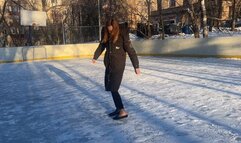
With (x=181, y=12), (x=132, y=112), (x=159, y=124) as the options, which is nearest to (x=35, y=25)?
(x=181, y=12)

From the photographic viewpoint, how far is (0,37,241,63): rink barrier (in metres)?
17.5

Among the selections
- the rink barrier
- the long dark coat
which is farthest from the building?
the long dark coat

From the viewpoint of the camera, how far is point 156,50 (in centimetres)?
2206

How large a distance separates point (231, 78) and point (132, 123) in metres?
5.37

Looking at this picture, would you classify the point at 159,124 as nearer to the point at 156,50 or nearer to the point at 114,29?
the point at 114,29

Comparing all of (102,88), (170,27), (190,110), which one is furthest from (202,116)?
(170,27)

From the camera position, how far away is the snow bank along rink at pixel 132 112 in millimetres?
4973

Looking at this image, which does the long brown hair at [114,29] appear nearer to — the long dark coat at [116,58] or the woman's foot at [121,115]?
the long dark coat at [116,58]

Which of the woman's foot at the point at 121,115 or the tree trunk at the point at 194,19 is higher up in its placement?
the tree trunk at the point at 194,19

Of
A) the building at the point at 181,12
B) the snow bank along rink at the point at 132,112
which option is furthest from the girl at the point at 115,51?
the building at the point at 181,12

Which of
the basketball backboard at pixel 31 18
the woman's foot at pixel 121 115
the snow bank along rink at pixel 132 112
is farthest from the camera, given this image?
the basketball backboard at pixel 31 18

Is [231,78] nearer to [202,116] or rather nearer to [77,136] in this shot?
[202,116]

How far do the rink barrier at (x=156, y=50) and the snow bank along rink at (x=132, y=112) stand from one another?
7590 mm

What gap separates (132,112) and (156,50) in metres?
16.0
